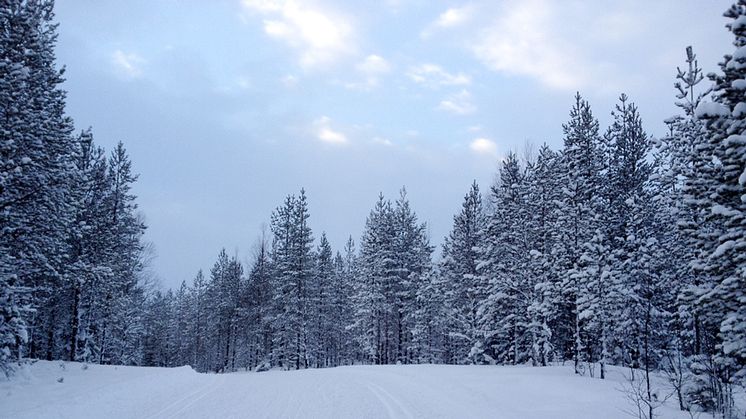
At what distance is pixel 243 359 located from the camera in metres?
63.3

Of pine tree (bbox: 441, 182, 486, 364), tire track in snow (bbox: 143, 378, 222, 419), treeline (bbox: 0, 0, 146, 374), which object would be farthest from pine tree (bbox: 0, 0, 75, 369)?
pine tree (bbox: 441, 182, 486, 364)

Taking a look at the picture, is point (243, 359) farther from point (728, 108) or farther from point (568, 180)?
point (728, 108)

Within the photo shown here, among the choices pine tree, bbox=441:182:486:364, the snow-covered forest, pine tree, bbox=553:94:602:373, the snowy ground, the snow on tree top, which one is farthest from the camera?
pine tree, bbox=441:182:486:364

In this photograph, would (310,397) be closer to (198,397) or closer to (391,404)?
(391,404)

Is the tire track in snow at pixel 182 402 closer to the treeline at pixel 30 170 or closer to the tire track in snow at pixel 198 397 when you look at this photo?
the tire track in snow at pixel 198 397

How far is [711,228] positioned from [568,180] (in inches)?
312

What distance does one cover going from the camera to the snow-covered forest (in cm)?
1405

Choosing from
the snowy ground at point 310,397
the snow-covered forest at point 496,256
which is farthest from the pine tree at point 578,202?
the snowy ground at point 310,397

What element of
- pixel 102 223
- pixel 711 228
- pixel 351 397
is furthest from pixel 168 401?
pixel 711 228

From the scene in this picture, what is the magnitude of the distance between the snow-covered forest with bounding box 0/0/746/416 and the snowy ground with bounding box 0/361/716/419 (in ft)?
6.92

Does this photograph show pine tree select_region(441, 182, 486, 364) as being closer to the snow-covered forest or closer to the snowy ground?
the snow-covered forest

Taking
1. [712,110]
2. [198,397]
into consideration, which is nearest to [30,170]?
[198,397]

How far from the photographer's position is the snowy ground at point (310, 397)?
11.4 m

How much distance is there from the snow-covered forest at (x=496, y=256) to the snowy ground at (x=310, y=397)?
6.92 feet
